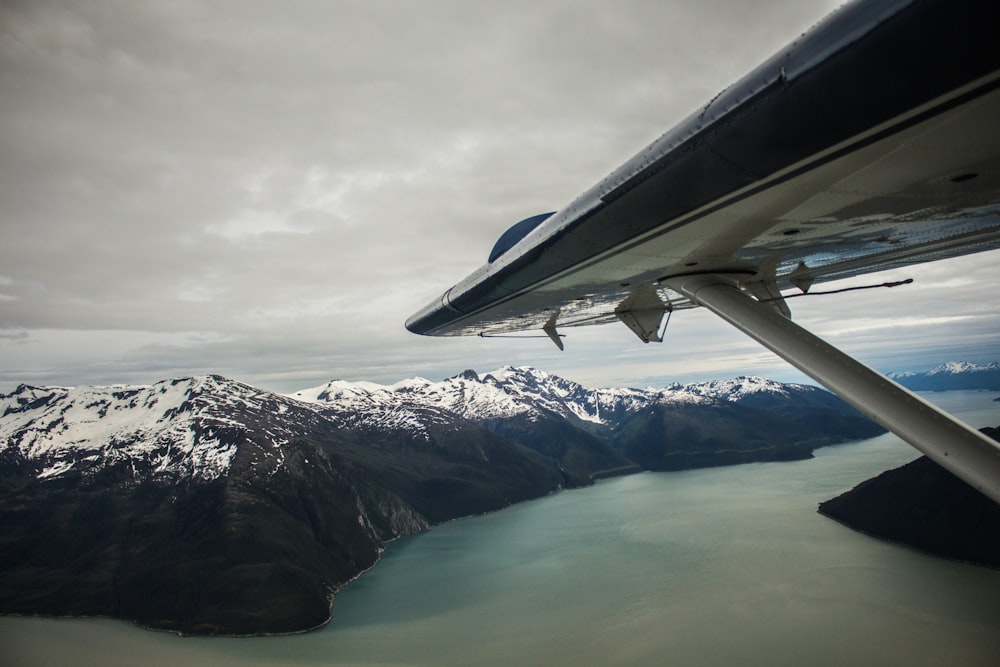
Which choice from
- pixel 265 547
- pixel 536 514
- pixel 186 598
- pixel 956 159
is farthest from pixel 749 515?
pixel 956 159

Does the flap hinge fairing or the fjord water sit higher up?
the flap hinge fairing

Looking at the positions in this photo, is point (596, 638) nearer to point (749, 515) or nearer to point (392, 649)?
point (392, 649)

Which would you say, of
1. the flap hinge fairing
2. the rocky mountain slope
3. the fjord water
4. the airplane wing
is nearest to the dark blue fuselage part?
the airplane wing

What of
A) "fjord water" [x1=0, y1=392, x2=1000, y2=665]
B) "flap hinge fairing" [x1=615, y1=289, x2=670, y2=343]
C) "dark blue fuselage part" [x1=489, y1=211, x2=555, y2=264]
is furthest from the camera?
"fjord water" [x1=0, y1=392, x2=1000, y2=665]

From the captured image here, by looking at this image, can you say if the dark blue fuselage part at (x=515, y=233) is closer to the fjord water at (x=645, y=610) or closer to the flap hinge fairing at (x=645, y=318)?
the flap hinge fairing at (x=645, y=318)

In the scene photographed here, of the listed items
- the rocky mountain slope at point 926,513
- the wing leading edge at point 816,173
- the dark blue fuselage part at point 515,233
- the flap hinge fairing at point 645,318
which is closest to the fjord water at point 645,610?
the rocky mountain slope at point 926,513

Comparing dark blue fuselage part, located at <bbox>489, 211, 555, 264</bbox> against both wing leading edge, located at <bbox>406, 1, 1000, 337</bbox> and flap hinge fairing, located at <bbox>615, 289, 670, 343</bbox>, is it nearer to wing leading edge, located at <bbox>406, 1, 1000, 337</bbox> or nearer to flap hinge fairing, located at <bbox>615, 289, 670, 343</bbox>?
wing leading edge, located at <bbox>406, 1, 1000, 337</bbox>
